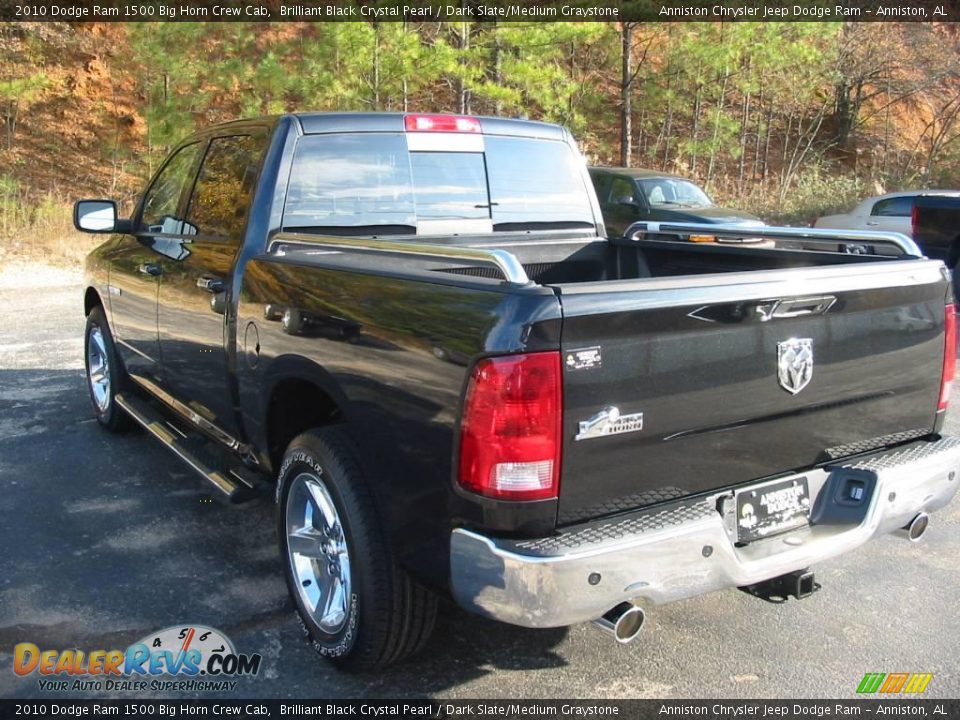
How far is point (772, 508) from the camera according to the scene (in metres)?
2.90

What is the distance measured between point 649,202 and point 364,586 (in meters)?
11.7

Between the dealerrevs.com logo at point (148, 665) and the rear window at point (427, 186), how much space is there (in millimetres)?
1787

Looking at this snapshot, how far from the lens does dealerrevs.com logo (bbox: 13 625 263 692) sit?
310 centimetres

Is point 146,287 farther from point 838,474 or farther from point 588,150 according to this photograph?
point 588,150

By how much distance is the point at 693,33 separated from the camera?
21719 mm

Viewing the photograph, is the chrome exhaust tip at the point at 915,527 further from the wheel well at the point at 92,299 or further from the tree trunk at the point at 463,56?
the tree trunk at the point at 463,56

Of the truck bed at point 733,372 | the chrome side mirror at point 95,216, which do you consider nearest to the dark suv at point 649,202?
the chrome side mirror at point 95,216

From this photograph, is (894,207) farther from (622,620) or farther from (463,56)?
(622,620)

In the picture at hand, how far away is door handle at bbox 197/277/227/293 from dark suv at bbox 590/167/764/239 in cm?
1012

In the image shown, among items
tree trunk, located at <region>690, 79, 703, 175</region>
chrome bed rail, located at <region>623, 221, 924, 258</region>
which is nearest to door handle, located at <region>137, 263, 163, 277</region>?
chrome bed rail, located at <region>623, 221, 924, 258</region>

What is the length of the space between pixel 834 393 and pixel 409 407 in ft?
4.81

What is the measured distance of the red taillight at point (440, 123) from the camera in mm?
4305

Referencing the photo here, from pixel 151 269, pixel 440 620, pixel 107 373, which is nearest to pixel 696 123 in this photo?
pixel 107 373

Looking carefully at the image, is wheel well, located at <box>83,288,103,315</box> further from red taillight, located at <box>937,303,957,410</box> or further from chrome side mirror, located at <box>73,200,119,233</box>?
red taillight, located at <box>937,303,957,410</box>
